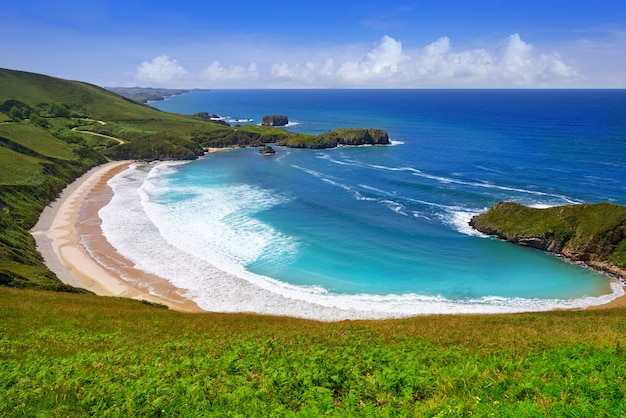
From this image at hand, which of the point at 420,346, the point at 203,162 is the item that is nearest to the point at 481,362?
the point at 420,346

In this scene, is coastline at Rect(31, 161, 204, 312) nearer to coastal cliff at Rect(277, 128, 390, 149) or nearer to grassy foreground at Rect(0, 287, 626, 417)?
grassy foreground at Rect(0, 287, 626, 417)

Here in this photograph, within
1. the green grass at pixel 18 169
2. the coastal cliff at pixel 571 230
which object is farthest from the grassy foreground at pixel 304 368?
the green grass at pixel 18 169

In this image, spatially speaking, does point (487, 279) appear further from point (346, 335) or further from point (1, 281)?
point (1, 281)

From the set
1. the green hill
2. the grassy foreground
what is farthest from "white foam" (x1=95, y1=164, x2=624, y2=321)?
the grassy foreground

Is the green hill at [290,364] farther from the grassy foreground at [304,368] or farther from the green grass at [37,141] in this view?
the green grass at [37,141]

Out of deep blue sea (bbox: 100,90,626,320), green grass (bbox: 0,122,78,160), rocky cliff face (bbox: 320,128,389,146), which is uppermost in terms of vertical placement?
rocky cliff face (bbox: 320,128,389,146)

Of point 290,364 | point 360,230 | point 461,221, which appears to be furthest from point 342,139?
point 290,364
